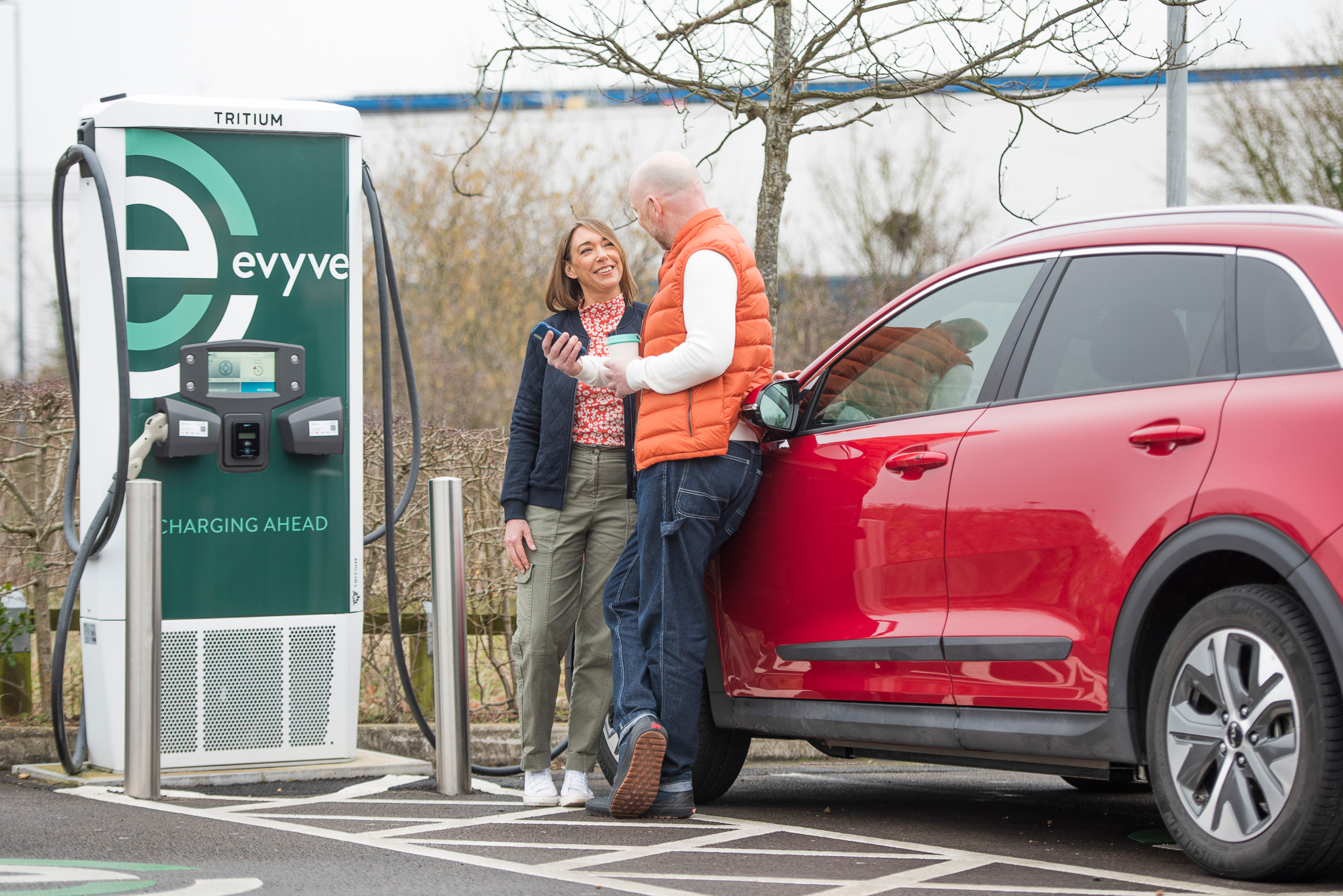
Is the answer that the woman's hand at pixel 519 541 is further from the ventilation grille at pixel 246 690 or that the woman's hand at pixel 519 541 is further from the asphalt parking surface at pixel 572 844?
the ventilation grille at pixel 246 690

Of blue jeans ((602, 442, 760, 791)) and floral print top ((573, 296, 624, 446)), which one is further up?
floral print top ((573, 296, 624, 446))

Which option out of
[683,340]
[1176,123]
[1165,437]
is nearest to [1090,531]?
[1165,437]

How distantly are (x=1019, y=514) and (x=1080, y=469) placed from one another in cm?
23

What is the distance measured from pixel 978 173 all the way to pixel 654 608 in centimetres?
1869

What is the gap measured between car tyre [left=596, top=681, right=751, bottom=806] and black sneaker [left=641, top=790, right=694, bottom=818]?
35cm

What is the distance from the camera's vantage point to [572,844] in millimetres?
4203

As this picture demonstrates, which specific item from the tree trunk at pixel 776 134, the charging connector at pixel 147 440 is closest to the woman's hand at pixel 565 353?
the charging connector at pixel 147 440

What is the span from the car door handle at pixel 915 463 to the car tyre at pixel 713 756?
1173 millimetres

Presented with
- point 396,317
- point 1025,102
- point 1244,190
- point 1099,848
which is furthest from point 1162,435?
point 1244,190

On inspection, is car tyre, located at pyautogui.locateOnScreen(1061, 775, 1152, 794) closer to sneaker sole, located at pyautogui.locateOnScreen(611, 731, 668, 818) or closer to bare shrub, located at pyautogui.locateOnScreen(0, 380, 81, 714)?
sneaker sole, located at pyautogui.locateOnScreen(611, 731, 668, 818)

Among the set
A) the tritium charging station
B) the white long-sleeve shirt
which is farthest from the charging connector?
the white long-sleeve shirt

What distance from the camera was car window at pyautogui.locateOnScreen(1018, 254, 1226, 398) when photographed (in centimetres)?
366

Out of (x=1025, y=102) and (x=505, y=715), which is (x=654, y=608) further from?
(x=1025, y=102)

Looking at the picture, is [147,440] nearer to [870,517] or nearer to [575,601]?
[575,601]
